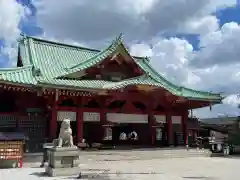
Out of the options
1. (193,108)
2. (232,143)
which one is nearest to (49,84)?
(193,108)

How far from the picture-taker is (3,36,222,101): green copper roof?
20406 mm

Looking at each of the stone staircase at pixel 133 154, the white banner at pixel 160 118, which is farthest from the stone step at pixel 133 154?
the white banner at pixel 160 118

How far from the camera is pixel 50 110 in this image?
21.1 m

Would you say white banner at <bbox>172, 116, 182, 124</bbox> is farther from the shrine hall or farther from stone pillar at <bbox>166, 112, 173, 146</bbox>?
stone pillar at <bbox>166, 112, 173, 146</bbox>

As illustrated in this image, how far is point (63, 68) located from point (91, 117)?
4401 millimetres

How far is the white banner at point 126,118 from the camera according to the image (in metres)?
23.7

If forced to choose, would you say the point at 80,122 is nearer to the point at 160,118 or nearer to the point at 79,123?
the point at 79,123

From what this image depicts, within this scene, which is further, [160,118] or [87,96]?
[160,118]

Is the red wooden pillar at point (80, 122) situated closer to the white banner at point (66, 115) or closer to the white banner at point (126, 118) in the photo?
the white banner at point (66, 115)

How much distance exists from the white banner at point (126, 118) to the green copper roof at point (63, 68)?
2.48 meters

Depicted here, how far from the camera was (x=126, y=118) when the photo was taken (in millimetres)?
24500

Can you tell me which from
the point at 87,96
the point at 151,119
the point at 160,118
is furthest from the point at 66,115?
the point at 160,118

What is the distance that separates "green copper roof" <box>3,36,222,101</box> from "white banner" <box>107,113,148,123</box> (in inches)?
97.4

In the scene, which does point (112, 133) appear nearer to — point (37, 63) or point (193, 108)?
point (193, 108)
